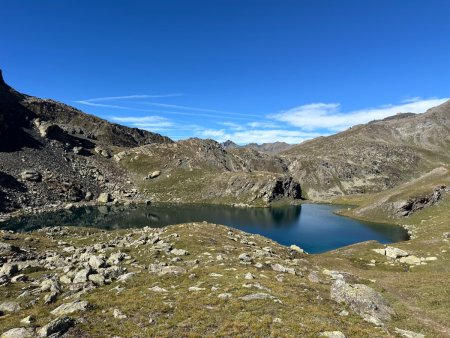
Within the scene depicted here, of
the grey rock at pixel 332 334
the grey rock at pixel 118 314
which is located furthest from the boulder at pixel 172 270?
the grey rock at pixel 332 334

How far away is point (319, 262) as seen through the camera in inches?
2384

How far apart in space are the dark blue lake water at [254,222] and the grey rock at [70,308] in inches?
3248

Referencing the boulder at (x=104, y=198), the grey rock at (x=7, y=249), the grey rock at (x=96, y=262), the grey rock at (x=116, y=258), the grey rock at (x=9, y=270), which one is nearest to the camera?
the grey rock at (x=9, y=270)

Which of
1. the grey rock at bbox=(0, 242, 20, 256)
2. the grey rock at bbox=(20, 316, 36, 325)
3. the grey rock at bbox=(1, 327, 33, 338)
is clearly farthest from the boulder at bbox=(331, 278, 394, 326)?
the grey rock at bbox=(0, 242, 20, 256)

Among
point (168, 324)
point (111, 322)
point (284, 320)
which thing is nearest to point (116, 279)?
point (111, 322)

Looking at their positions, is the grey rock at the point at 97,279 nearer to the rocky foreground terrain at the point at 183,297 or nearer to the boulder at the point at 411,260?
the rocky foreground terrain at the point at 183,297

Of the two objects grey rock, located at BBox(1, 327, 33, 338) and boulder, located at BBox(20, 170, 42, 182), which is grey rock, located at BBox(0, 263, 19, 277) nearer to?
grey rock, located at BBox(1, 327, 33, 338)

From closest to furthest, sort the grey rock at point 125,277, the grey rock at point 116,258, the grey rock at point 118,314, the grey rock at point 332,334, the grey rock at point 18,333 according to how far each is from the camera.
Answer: the grey rock at point 332,334
the grey rock at point 18,333
the grey rock at point 118,314
the grey rock at point 125,277
the grey rock at point 116,258

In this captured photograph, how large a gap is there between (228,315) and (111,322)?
8687 millimetres

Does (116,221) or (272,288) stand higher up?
(272,288)

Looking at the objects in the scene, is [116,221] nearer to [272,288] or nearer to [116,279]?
[116,279]

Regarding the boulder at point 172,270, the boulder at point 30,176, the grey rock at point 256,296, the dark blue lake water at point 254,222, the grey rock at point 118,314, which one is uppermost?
the boulder at point 30,176

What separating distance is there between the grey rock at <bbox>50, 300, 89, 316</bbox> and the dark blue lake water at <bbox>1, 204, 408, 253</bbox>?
82493mm

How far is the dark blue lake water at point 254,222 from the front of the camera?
121 metres
